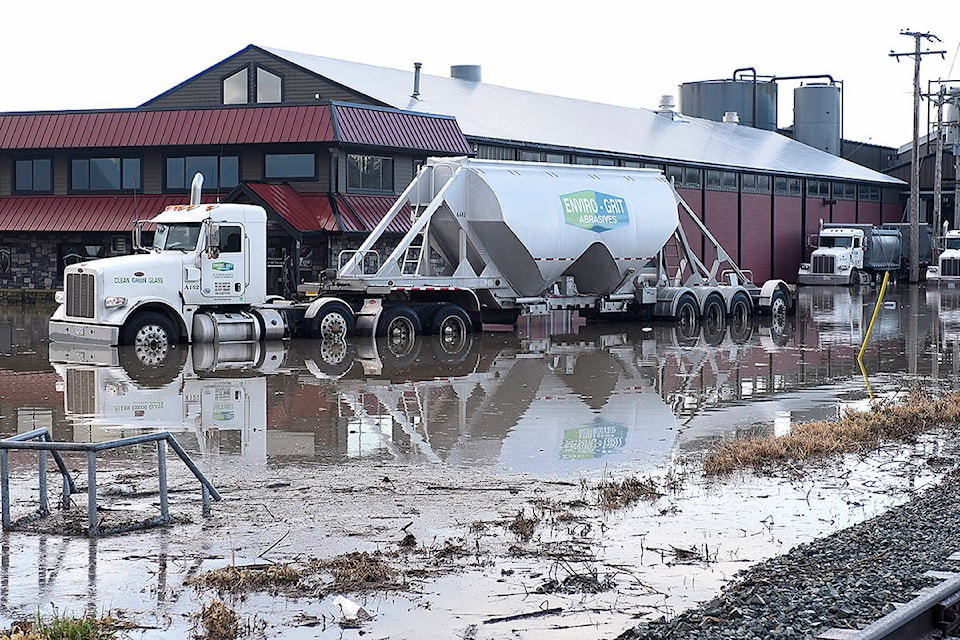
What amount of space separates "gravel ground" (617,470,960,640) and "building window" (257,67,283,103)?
37028mm

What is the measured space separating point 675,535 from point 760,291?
87.4ft

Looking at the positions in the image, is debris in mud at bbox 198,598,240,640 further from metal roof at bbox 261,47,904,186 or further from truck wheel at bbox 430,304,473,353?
metal roof at bbox 261,47,904,186

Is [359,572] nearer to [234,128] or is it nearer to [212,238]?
[212,238]

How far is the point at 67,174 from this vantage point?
138ft

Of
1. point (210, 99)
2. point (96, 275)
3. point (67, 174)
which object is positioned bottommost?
point (96, 275)

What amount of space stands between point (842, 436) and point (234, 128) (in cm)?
2835

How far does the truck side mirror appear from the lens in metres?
24.8

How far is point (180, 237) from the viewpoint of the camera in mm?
25016

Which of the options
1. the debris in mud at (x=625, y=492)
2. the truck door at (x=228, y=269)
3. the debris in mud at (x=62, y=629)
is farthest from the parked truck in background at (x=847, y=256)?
the debris in mud at (x=62, y=629)

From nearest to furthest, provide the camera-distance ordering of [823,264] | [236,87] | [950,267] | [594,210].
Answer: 1. [594,210]
2. [236,87]
3. [950,267]
4. [823,264]

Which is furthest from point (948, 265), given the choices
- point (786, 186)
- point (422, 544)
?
point (422, 544)

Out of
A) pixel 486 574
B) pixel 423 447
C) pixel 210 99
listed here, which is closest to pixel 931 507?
pixel 486 574

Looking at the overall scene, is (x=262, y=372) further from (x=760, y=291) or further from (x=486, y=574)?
(x=760, y=291)

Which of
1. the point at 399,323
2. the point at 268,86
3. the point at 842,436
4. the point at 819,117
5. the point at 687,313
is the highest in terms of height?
the point at 819,117
